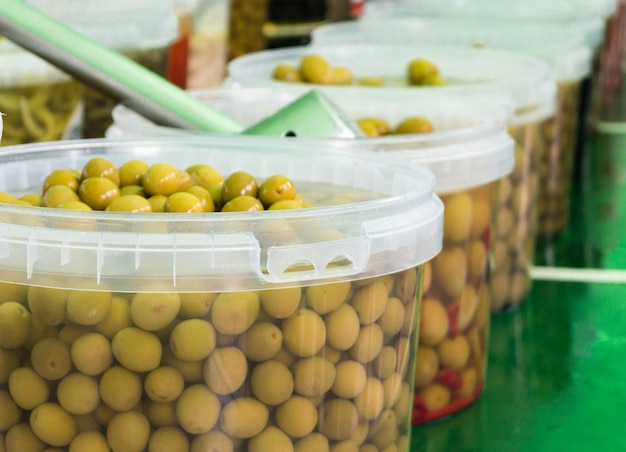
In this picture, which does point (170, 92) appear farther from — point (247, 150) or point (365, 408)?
point (365, 408)

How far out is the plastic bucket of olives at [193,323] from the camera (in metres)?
0.69

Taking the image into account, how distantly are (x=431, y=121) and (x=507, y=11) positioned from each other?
1328mm

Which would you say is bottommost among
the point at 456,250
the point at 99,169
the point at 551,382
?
the point at 551,382

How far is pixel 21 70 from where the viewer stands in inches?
50.0

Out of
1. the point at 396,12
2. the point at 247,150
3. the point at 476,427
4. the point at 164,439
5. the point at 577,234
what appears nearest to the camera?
the point at 164,439

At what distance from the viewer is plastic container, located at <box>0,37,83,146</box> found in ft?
4.12

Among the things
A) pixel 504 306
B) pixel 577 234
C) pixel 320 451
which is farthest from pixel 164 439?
pixel 577 234

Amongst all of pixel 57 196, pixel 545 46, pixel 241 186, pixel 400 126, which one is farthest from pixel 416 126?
pixel 545 46

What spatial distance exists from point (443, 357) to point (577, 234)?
0.80 metres

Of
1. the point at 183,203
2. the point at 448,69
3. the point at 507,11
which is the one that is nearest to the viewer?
the point at 183,203

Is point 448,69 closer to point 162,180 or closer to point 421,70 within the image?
point 421,70

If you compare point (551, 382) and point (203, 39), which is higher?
point (203, 39)

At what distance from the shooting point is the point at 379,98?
4.15 feet

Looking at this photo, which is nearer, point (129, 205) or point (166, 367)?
point (166, 367)
